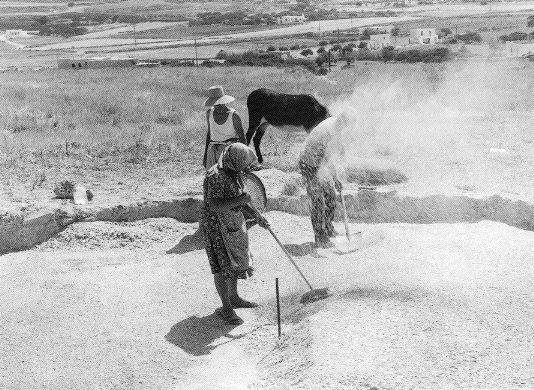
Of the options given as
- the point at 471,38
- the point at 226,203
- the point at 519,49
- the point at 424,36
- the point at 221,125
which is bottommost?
the point at 424,36

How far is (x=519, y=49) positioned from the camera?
35.6 metres

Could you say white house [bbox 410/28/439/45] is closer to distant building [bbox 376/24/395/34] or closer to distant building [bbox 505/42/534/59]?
distant building [bbox 376/24/395/34]

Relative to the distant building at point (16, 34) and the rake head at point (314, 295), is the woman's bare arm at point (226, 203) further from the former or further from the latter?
the distant building at point (16, 34)

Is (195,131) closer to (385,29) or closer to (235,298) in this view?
(235,298)

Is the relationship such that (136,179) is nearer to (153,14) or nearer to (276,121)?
(276,121)

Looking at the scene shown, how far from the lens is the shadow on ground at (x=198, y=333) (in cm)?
586

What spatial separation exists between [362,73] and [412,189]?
22233 mm

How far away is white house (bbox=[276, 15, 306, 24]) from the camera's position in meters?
78.7

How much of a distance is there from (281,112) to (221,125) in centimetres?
313

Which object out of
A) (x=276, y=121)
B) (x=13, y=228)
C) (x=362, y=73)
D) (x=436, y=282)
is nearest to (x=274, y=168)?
(x=276, y=121)

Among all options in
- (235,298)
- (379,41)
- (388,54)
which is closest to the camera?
(235,298)

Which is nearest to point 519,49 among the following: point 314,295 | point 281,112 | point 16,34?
point 281,112

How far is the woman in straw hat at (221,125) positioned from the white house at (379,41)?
42375 millimetres

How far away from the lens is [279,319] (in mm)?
5711
